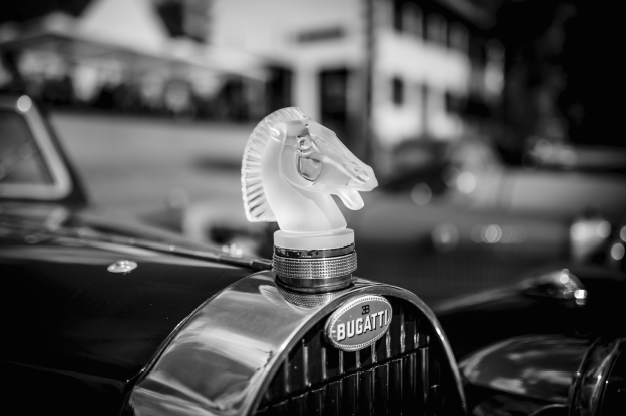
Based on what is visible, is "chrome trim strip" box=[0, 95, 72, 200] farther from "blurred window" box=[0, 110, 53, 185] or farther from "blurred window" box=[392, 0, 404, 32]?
"blurred window" box=[392, 0, 404, 32]

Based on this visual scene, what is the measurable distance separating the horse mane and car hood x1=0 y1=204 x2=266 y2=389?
188 mm

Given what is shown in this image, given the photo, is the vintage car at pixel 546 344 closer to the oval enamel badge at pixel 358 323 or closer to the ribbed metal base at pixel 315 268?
the oval enamel badge at pixel 358 323

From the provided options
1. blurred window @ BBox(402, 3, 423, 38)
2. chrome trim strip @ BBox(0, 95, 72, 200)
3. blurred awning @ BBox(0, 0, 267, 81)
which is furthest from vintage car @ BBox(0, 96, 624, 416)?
blurred window @ BBox(402, 3, 423, 38)

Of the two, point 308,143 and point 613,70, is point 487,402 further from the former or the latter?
point 613,70

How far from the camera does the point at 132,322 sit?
1259 mm

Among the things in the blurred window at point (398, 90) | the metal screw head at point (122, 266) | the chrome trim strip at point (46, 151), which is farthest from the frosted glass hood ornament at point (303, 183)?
the blurred window at point (398, 90)

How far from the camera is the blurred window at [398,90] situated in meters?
18.3

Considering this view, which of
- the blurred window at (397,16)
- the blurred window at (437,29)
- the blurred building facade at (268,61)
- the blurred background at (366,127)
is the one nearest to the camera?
the blurred background at (366,127)

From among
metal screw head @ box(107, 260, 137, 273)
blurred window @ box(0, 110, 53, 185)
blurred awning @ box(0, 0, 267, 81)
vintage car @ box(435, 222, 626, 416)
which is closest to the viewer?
metal screw head @ box(107, 260, 137, 273)

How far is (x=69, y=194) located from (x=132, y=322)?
1722mm

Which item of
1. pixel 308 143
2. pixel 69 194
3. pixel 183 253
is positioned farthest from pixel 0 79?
pixel 308 143

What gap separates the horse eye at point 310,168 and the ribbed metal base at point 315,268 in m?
0.16

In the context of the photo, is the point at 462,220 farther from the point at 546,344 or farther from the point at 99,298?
the point at 99,298

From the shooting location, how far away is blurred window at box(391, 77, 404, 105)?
1832 cm
